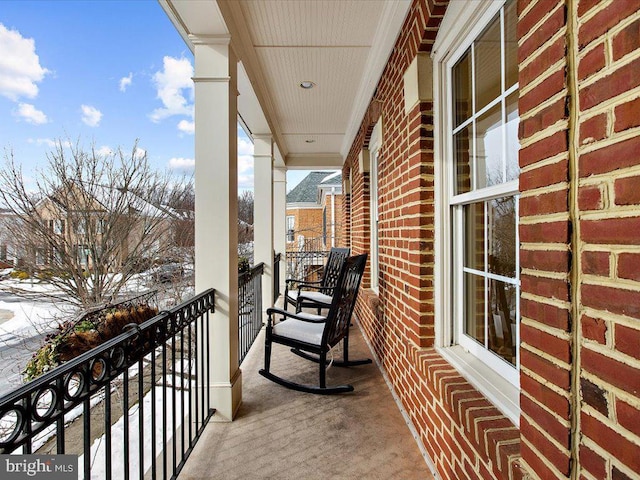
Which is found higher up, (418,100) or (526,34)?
(418,100)

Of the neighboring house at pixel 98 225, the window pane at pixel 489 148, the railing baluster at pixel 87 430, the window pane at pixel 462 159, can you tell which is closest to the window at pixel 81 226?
the neighboring house at pixel 98 225

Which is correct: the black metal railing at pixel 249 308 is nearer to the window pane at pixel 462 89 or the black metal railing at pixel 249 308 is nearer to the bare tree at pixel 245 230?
the window pane at pixel 462 89

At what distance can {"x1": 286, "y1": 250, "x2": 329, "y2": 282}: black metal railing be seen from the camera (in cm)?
952

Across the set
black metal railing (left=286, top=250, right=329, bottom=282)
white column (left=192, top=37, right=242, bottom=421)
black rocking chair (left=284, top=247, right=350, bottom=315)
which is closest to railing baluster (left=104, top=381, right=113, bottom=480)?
white column (left=192, top=37, right=242, bottom=421)

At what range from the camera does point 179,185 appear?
6.82 metres

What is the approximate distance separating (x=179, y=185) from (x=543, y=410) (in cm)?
694

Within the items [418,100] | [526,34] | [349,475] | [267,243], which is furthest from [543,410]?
[267,243]

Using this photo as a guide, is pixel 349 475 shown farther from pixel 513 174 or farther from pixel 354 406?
pixel 513 174

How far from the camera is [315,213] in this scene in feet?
56.1

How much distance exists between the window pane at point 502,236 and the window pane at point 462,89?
19.1 inches

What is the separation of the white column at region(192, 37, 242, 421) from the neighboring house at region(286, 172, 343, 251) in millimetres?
9914

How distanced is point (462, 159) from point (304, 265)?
872cm

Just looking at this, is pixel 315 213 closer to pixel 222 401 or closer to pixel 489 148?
pixel 222 401

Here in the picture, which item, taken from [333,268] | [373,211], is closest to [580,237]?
[373,211]
